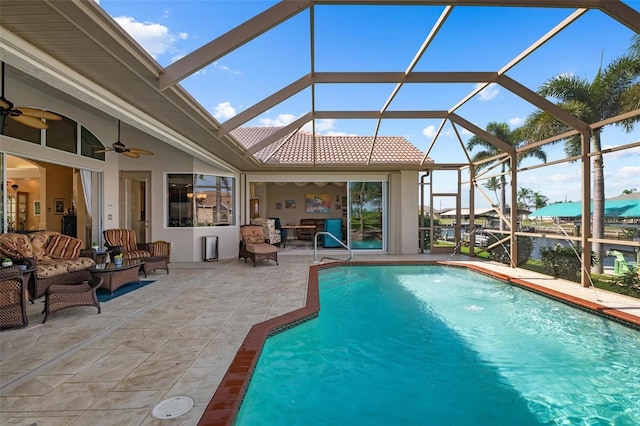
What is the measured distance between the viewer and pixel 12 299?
360cm

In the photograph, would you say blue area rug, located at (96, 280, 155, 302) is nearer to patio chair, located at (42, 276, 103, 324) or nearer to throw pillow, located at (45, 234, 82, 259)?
patio chair, located at (42, 276, 103, 324)

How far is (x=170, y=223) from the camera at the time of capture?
8469 mm

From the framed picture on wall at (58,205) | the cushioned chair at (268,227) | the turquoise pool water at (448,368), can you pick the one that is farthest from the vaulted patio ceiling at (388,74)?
the framed picture on wall at (58,205)

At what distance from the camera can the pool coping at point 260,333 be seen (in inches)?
85.4

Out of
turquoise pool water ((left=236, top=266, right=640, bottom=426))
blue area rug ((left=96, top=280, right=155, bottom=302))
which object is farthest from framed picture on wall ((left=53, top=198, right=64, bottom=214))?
turquoise pool water ((left=236, top=266, right=640, bottom=426))

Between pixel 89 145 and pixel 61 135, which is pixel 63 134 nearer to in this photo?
pixel 61 135

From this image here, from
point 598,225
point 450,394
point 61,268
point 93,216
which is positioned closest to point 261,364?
point 450,394

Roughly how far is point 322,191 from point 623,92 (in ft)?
37.5

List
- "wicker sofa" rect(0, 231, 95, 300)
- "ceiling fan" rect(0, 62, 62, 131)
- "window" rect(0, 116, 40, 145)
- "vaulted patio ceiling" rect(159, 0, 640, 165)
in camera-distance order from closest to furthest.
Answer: "vaulted patio ceiling" rect(159, 0, 640, 165)
"ceiling fan" rect(0, 62, 62, 131)
"wicker sofa" rect(0, 231, 95, 300)
"window" rect(0, 116, 40, 145)

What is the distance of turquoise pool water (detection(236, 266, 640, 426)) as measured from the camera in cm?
267

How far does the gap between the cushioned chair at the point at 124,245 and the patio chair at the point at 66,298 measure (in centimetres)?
245

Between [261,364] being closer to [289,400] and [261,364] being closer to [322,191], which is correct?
[289,400]

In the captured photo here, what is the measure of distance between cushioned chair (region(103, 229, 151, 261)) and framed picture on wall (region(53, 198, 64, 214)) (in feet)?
10.3

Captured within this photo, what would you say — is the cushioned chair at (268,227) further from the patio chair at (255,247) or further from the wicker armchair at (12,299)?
the wicker armchair at (12,299)
